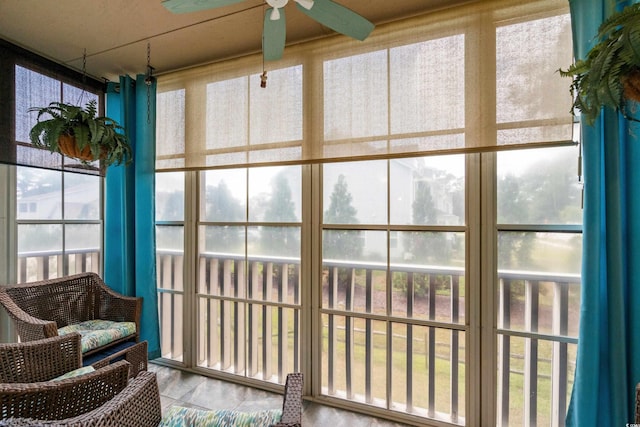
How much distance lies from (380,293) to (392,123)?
115 centimetres

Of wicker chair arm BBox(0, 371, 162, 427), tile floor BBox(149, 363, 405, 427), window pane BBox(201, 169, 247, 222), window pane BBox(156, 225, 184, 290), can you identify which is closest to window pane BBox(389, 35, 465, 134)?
window pane BBox(201, 169, 247, 222)

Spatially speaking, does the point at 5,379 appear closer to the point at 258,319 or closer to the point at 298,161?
the point at 258,319

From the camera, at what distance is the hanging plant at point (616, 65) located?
997 mm

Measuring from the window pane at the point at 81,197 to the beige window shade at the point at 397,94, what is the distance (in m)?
0.96

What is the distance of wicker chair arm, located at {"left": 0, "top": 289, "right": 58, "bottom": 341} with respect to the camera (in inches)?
75.9

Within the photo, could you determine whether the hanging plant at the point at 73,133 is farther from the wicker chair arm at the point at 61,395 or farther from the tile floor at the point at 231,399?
the tile floor at the point at 231,399

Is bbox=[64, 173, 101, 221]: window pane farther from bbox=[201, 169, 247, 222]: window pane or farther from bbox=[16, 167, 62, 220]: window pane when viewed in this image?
bbox=[201, 169, 247, 222]: window pane

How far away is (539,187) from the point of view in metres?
1.80

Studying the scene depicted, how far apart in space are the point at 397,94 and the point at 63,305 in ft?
9.71

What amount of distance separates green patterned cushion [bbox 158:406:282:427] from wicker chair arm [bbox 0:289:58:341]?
4.04 feet

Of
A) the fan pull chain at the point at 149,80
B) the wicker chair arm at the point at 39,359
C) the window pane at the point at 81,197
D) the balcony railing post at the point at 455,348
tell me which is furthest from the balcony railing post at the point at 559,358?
the window pane at the point at 81,197

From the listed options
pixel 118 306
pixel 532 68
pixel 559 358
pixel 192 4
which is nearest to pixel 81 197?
pixel 118 306

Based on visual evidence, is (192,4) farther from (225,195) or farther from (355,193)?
(225,195)

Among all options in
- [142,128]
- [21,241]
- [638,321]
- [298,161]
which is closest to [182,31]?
[142,128]
